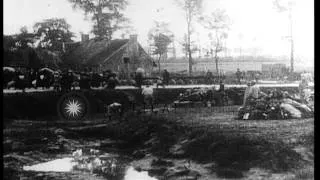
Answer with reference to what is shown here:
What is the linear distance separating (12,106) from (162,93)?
483 cm

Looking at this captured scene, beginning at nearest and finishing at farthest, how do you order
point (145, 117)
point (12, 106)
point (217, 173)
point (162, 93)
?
point (217, 173)
point (12, 106)
point (145, 117)
point (162, 93)

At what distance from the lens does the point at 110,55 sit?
704 inches

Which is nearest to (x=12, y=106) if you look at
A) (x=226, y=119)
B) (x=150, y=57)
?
(x=150, y=57)

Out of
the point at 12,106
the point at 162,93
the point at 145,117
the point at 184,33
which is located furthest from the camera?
the point at 162,93

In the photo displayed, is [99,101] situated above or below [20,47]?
below

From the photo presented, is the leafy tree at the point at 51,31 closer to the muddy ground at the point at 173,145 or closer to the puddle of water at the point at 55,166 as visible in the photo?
the muddy ground at the point at 173,145

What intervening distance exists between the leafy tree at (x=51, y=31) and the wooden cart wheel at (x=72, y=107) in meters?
1.77

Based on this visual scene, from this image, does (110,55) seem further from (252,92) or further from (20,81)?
(252,92)

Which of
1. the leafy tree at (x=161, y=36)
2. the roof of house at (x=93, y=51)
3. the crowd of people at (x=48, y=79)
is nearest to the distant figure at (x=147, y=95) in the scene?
the leafy tree at (x=161, y=36)

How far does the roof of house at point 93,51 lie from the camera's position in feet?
49.8

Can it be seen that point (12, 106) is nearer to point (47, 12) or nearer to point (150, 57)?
point (47, 12)

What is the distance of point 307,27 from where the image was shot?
10.4m

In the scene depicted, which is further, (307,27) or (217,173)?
(307,27)

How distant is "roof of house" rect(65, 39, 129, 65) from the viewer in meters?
15.2
